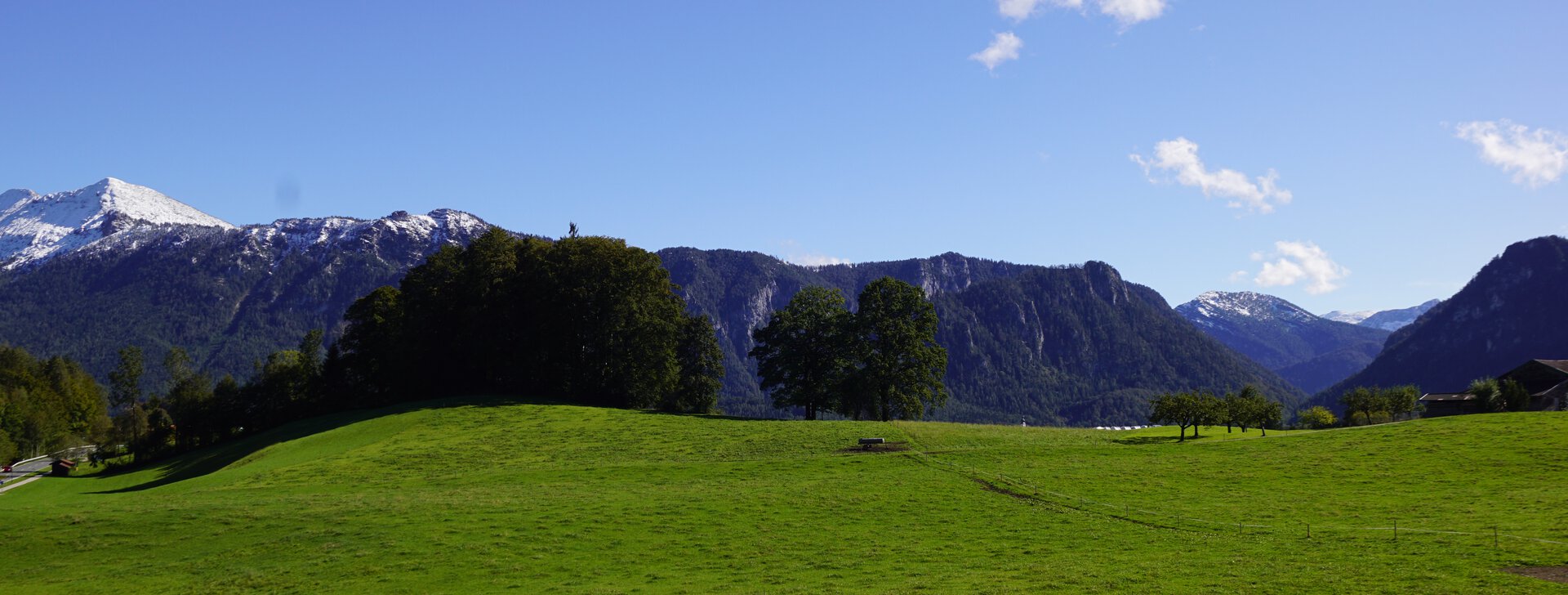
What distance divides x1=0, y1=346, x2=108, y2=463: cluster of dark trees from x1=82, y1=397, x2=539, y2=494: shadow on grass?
36978 millimetres

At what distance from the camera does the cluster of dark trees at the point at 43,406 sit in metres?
117

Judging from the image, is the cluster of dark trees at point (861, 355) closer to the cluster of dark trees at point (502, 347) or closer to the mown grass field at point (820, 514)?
the cluster of dark trees at point (502, 347)

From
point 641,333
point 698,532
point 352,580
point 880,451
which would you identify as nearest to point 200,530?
point 352,580

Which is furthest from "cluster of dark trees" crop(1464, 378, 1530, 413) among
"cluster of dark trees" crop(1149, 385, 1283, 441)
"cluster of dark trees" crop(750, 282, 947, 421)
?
"cluster of dark trees" crop(750, 282, 947, 421)

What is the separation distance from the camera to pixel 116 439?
114 meters

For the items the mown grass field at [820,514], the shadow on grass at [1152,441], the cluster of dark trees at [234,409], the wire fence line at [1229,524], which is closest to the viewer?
the mown grass field at [820,514]

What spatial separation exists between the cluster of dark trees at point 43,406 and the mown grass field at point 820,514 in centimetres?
5579

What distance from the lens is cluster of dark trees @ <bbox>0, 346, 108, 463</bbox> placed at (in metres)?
117

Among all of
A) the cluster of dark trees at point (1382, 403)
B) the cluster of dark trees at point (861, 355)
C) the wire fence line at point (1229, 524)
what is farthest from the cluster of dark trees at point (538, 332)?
the cluster of dark trees at point (1382, 403)

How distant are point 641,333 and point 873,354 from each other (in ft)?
78.4

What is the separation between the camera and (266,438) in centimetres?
8581

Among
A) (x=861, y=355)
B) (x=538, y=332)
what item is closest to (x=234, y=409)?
(x=538, y=332)

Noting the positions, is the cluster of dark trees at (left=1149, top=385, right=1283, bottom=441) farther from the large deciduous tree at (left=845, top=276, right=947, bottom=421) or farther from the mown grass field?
the large deciduous tree at (left=845, top=276, right=947, bottom=421)

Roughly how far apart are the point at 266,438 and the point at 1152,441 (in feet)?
254
